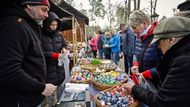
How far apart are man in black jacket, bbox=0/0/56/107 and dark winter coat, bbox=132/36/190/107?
0.85m

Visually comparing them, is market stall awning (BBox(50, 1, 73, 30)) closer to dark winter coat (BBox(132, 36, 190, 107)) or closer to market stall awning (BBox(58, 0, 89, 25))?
dark winter coat (BBox(132, 36, 190, 107))

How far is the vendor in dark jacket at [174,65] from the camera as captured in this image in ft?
4.32

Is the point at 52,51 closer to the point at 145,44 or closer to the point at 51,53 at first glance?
the point at 51,53

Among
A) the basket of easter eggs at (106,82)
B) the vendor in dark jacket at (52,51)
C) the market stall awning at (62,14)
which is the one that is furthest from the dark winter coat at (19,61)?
the market stall awning at (62,14)

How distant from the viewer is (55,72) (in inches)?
115

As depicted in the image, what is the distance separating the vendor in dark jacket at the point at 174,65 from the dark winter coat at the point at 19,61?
2.80ft

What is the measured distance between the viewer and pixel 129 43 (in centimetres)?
601

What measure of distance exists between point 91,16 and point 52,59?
43870 mm

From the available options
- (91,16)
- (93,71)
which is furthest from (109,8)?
(93,71)

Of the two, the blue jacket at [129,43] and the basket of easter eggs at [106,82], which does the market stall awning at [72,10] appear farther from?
the basket of easter eggs at [106,82]

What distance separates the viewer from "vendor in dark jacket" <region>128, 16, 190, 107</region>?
1.32 m

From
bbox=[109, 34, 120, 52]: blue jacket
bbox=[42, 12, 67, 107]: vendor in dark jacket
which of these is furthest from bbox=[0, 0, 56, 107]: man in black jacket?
bbox=[109, 34, 120, 52]: blue jacket

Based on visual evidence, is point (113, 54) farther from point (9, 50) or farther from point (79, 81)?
point (9, 50)

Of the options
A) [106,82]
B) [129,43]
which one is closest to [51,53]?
[106,82]
